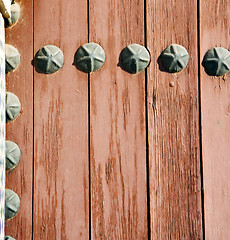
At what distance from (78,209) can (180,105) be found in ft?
1.34

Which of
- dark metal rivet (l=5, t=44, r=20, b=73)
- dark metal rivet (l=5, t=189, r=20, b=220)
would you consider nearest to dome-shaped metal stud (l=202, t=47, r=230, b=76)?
dark metal rivet (l=5, t=44, r=20, b=73)

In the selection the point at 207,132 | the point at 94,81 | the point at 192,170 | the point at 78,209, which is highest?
the point at 94,81

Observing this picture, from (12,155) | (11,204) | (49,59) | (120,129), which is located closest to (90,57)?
(49,59)

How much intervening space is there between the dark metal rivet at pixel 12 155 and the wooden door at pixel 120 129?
0.8 inches

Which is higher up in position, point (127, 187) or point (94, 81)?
point (94, 81)

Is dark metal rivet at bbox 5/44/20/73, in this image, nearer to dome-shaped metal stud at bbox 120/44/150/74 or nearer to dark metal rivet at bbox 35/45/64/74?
dark metal rivet at bbox 35/45/64/74

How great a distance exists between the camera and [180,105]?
0.96 meters

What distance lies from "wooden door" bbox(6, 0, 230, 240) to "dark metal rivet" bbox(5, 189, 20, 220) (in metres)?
0.02

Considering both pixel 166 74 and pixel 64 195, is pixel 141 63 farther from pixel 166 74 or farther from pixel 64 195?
pixel 64 195

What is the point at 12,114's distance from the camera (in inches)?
37.1

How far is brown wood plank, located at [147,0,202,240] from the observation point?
37.3 inches

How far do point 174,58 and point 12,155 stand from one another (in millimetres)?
520

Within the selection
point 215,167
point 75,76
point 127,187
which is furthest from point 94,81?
point 215,167

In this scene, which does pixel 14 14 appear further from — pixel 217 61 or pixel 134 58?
pixel 217 61
